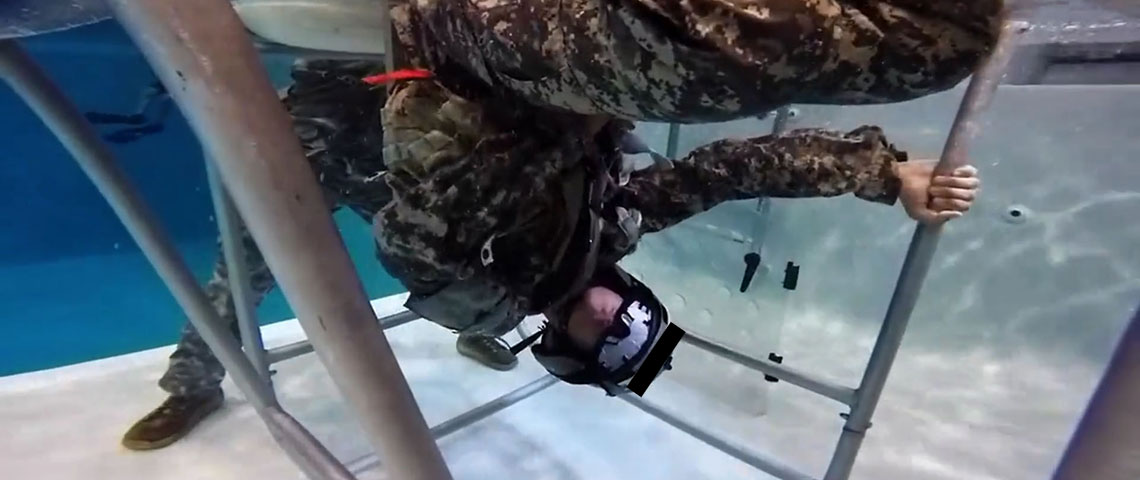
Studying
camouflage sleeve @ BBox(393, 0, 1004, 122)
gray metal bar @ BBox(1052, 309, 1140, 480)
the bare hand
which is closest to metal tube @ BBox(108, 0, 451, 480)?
camouflage sleeve @ BBox(393, 0, 1004, 122)

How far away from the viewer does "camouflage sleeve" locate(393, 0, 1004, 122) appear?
0.30 meters

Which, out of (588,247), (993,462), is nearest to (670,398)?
(993,462)

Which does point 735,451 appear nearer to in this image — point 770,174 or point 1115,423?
point 770,174

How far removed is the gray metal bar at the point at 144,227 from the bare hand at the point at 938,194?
1.58 feet

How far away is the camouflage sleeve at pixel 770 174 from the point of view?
27.6 inches

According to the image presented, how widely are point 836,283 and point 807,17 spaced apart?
1.67m

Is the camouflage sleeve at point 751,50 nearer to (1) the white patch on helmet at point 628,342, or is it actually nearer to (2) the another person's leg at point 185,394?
(1) the white patch on helmet at point 628,342

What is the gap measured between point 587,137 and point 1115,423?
415 millimetres

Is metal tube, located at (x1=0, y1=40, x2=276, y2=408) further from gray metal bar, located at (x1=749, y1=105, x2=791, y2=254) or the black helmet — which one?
gray metal bar, located at (x1=749, y1=105, x2=791, y2=254)

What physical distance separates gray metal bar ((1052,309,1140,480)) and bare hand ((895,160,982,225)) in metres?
0.46

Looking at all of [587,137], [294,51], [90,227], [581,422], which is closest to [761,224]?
[581,422]

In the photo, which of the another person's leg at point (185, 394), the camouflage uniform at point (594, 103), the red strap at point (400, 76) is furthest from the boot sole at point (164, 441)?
the red strap at point (400, 76)

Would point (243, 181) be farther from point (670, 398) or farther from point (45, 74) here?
point (670, 398)

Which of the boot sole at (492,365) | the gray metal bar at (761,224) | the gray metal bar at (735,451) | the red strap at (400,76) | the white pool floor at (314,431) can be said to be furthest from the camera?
the boot sole at (492,365)
